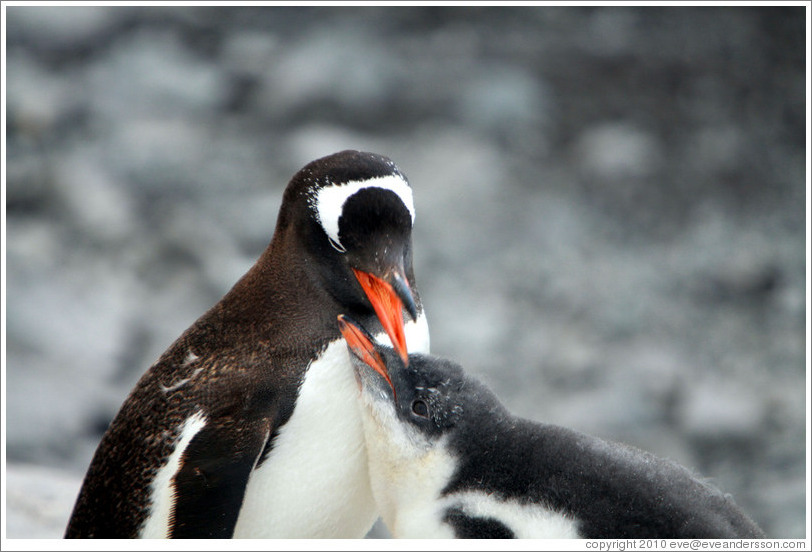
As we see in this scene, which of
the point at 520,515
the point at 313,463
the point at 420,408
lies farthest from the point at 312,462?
the point at 520,515

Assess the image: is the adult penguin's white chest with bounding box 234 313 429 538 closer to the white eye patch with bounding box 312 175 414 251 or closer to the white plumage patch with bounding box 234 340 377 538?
the white plumage patch with bounding box 234 340 377 538

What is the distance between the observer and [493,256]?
2.56 m

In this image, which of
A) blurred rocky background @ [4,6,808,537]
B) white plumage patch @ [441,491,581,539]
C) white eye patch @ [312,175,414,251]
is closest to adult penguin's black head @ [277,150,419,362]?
white eye patch @ [312,175,414,251]

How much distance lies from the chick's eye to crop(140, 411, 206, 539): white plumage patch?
212mm

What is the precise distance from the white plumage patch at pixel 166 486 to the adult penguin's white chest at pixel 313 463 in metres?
0.08

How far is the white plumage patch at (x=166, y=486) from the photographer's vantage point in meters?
1.00

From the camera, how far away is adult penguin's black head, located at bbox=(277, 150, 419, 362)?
0.99m

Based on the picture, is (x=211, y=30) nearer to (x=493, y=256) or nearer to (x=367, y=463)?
(x=493, y=256)

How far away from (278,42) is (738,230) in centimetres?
138

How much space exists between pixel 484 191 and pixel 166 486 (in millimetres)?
1767

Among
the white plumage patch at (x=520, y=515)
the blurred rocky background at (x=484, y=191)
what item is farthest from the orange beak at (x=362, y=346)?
the blurred rocky background at (x=484, y=191)

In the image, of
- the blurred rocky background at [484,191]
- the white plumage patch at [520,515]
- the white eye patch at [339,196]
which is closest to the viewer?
the white plumage patch at [520,515]

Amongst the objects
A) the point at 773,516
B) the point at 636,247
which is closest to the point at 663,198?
the point at 636,247

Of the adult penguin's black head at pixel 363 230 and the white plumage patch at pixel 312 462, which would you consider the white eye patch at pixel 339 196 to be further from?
the white plumage patch at pixel 312 462
